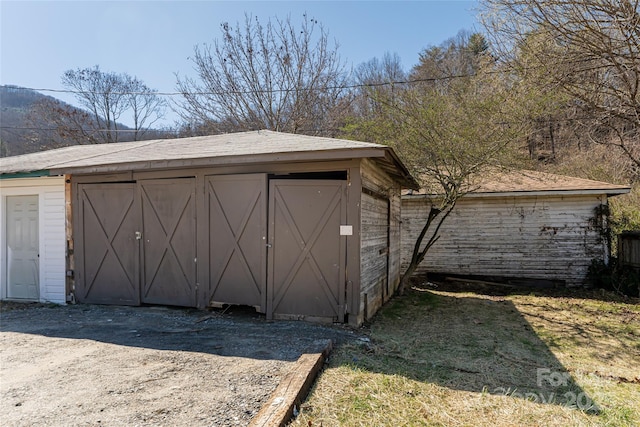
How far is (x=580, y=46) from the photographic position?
6.18 metres

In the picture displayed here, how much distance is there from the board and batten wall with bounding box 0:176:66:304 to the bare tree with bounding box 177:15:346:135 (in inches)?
367

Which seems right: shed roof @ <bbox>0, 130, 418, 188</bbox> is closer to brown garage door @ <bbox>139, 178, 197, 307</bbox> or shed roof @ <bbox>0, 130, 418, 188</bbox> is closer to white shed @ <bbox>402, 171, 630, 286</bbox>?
brown garage door @ <bbox>139, 178, 197, 307</bbox>

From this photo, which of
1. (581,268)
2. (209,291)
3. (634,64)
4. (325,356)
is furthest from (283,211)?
(581,268)

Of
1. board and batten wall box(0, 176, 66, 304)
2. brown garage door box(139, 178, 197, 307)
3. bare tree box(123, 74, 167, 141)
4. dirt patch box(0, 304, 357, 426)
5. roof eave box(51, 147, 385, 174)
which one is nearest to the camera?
dirt patch box(0, 304, 357, 426)

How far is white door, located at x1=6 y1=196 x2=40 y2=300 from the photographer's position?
6273mm

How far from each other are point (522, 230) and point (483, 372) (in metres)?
6.73

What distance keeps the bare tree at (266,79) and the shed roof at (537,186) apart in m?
7.27

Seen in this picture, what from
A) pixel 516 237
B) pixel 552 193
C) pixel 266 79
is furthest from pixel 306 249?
pixel 266 79

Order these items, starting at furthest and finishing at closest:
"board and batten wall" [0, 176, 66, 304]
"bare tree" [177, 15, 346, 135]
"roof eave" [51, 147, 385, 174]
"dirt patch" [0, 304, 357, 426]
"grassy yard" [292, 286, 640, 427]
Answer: "bare tree" [177, 15, 346, 135] < "board and batten wall" [0, 176, 66, 304] < "roof eave" [51, 147, 385, 174] < "grassy yard" [292, 286, 640, 427] < "dirt patch" [0, 304, 357, 426]

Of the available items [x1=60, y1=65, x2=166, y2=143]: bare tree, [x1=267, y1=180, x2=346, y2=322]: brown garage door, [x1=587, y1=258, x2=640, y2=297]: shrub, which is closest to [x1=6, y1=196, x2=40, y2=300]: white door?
[x1=267, y1=180, x2=346, y2=322]: brown garage door

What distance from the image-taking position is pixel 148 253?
5.63m

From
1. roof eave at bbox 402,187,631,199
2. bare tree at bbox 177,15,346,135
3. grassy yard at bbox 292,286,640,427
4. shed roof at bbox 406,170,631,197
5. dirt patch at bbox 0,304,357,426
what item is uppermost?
bare tree at bbox 177,15,346,135

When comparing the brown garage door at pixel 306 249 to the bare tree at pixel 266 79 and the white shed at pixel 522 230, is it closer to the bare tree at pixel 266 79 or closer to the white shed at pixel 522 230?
the white shed at pixel 522 230

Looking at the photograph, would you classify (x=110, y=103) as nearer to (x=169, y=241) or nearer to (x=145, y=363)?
(x=169, y=241)
